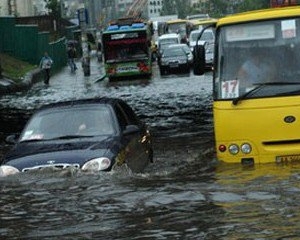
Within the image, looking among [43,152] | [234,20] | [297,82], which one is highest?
[234,20]

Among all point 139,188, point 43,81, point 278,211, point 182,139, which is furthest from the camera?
point 43,81

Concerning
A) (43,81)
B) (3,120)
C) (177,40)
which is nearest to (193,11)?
(177,40)

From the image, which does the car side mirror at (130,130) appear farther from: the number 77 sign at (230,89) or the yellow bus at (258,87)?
the number 77 sign at (230,89)

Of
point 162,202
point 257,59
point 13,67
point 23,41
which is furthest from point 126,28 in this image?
point 162,202

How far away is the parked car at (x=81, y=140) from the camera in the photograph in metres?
11.5

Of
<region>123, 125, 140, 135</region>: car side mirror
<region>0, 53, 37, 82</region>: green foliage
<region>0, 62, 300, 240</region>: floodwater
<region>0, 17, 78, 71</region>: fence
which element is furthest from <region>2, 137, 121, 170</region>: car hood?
<region>0, 17, 78, 71</region>: fence

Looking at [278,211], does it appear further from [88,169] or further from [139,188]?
[88,169]

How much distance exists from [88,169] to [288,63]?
325cm

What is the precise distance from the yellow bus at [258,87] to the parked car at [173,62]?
37.1 meters

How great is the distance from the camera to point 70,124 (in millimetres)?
12859

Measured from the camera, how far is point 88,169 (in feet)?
→ 37.1

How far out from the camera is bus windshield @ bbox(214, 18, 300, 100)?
38.9 ft

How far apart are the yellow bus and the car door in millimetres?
1393

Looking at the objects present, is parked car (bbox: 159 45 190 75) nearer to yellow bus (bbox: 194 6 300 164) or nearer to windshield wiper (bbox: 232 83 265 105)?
yellow bus (bbox: 194 6 300 164)
